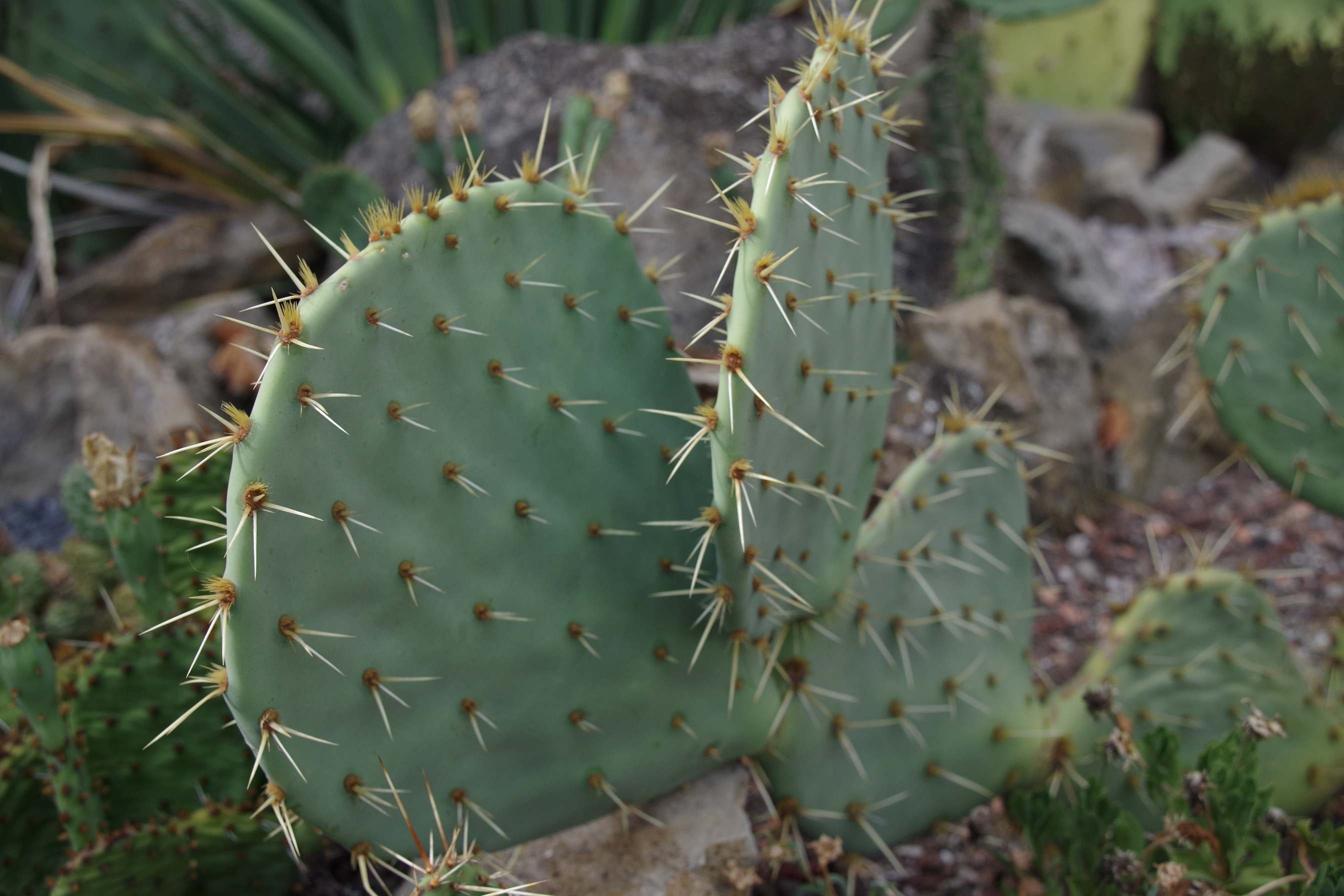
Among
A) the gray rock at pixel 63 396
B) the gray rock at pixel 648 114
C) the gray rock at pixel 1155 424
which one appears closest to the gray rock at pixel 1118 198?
the gray rock at pixel 1155 424

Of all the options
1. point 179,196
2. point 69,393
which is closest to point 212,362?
point 69,393

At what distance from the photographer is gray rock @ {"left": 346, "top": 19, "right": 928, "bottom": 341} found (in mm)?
2844

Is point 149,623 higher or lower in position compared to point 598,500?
lower

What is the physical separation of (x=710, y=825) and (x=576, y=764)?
28 centimetres

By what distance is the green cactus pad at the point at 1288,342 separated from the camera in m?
1.74

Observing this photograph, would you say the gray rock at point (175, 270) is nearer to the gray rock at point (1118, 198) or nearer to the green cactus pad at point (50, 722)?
the green cactus pad at point (50, 722)

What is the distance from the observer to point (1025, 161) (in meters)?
4.54

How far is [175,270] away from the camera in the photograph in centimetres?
330

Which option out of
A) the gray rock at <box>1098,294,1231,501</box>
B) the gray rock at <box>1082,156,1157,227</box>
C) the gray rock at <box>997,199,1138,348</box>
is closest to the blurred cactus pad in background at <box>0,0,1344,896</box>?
the gray rock at <box>1098,294,1231,501</box>

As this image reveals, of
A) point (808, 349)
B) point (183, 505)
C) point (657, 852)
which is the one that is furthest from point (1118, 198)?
point (183, 505)

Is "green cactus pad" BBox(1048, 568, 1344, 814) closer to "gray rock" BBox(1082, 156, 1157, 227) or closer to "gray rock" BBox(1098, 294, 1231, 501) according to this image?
"gray rock" BBox(1098, 294, 1231, 501)

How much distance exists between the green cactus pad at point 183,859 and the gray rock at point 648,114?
5.61 ft

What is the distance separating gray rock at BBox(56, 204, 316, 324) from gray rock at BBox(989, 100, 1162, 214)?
288cm

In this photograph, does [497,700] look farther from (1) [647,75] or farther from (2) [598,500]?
(1) [647,75]
